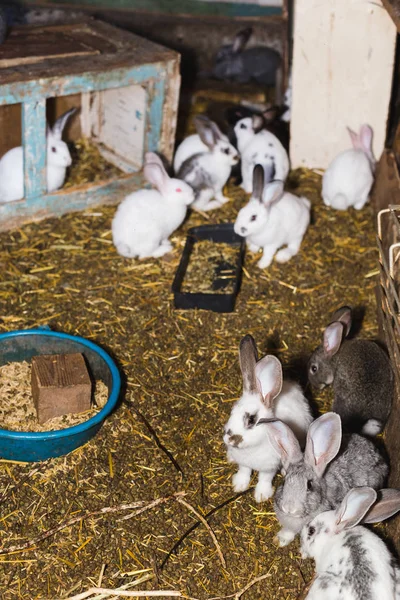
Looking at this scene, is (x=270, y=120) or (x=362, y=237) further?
(x=270, y=120)

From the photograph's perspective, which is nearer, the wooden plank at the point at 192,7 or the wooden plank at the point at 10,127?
the wooden plank at the point at 10,127

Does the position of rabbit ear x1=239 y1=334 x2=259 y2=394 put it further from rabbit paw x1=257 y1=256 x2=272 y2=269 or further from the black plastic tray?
rabbit paw x1=257 y1=256 x2=272 y2=269

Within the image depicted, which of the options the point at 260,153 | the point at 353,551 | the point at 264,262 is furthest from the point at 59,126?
the point at 353,551

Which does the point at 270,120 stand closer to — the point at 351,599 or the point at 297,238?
the point at 297,238

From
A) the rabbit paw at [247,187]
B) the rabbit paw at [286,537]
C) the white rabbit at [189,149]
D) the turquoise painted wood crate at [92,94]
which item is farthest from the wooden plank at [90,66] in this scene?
the rabbit paw at [286,537]

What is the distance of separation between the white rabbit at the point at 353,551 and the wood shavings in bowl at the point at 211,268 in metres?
1.92

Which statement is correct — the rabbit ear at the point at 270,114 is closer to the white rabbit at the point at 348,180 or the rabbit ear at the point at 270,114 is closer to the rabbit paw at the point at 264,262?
the white rabbit at the point at 348,180

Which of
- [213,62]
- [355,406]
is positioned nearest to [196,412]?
[355,406]

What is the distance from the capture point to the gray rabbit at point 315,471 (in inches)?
124

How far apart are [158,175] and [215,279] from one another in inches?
28.2

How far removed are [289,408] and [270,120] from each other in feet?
9.65

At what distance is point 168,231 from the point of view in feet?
16.7

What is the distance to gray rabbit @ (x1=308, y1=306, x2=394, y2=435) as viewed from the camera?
12.5 ft

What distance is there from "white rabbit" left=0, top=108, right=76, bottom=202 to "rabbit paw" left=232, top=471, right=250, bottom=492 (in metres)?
2.47
